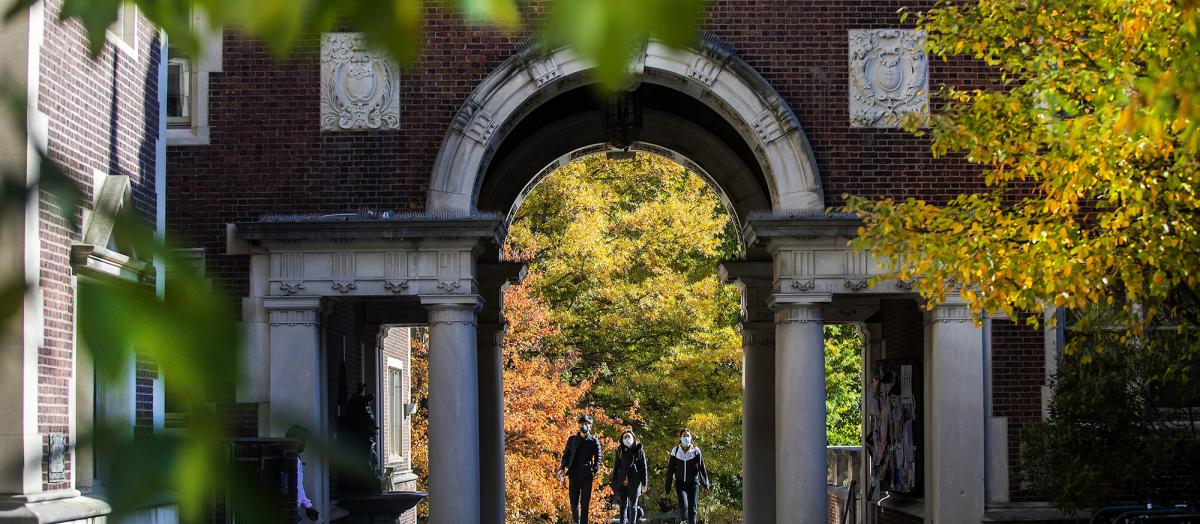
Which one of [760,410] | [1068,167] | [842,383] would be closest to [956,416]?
[760,410]

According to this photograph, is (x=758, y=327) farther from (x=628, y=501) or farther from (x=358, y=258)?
(x=358, y=258)

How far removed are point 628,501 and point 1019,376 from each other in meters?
10.6

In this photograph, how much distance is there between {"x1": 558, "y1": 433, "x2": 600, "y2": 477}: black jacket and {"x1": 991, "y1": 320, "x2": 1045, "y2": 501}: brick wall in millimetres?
9061

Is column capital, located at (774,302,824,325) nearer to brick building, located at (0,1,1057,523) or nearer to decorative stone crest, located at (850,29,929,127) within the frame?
brick building, located at (0,1,1057,523)

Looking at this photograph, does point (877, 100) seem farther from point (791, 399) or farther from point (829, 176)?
point (791, 399)

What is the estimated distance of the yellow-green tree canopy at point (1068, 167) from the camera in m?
10.8

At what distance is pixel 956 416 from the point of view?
16547mm

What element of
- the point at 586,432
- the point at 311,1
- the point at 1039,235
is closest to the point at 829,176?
the point at 1039,235

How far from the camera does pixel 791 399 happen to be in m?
16.8

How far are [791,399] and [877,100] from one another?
129 inches

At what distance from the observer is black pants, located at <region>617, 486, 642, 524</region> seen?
25.7 m

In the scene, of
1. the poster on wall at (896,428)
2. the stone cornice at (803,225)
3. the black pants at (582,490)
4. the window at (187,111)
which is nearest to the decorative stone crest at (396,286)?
the window at (187,111)

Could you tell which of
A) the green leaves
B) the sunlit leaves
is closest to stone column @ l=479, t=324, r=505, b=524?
the green leaves

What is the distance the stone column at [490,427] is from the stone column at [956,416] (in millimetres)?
6481
